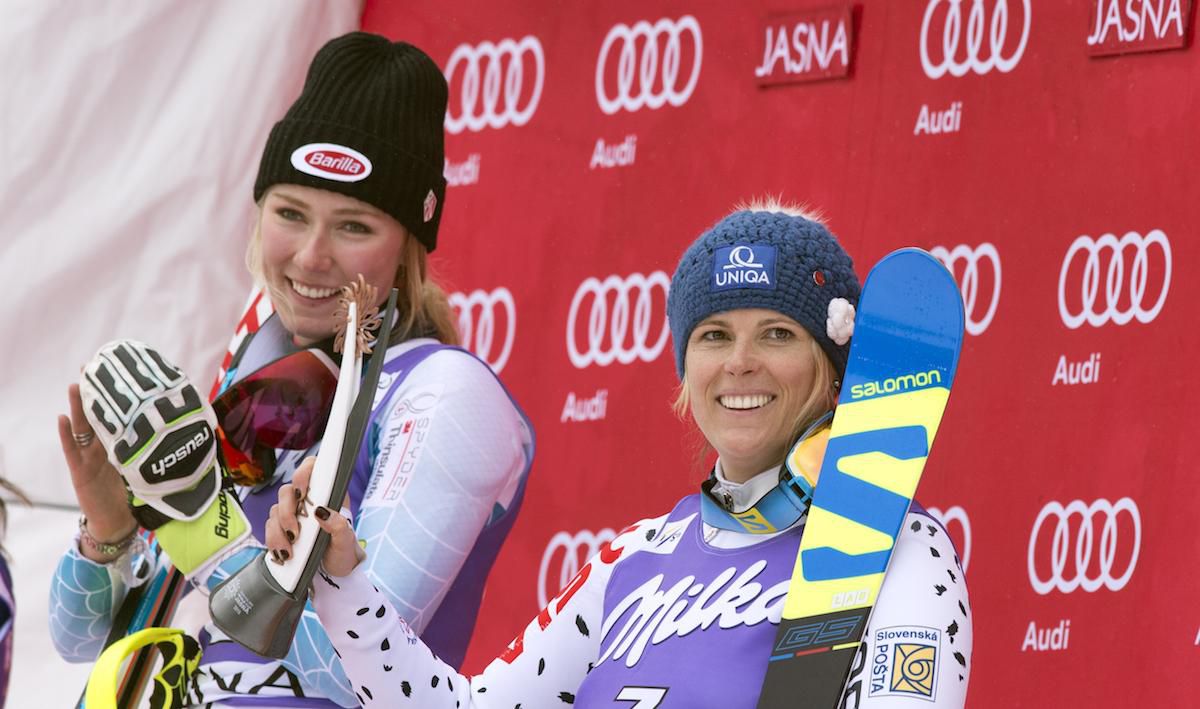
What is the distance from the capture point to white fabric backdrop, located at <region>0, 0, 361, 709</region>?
407cm

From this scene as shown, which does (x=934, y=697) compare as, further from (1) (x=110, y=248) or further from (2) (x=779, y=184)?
(1) (x=110, y=248)

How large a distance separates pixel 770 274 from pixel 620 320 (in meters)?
1.69

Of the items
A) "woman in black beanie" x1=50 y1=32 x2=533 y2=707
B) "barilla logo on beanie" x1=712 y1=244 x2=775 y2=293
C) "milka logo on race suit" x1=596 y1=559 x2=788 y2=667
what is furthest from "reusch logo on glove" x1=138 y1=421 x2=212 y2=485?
"barilla logo on beanie" x1=712 y1=244 x2=775 y2=293

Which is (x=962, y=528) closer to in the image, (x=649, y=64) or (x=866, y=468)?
(x=649, y=64)

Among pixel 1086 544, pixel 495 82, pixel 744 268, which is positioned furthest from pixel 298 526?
pixel 495 82

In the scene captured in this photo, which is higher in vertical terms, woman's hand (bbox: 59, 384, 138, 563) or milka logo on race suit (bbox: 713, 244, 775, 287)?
milka logo on race suit (bbox: 713, 244, 775, 287)

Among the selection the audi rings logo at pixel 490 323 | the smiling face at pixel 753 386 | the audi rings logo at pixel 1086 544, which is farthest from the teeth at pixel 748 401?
the audi rings logo at pixel 490 323

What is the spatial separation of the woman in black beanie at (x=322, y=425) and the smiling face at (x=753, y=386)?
0.46m

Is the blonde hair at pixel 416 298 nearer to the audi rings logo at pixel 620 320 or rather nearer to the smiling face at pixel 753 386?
the smiling face at pixel 753 386

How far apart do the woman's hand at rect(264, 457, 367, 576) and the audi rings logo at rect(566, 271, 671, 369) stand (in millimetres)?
1721

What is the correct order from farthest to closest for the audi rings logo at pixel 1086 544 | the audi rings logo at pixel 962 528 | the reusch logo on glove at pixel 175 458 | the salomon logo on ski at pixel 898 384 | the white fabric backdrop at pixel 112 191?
1. the white fabric backdrop at pixel 112 191
2. the audi rings logo at pixel 962 528
3. the audi rings logo at pixel 1086 544
4. the reusch logo on glove at pixel 175 458
5. the salomon logo on ski at pixel 898 384

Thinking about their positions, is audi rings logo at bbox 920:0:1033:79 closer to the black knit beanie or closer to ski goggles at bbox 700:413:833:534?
the black knit beanie

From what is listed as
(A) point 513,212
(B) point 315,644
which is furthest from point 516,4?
(B) point 315,644

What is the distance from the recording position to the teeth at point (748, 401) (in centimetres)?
200
